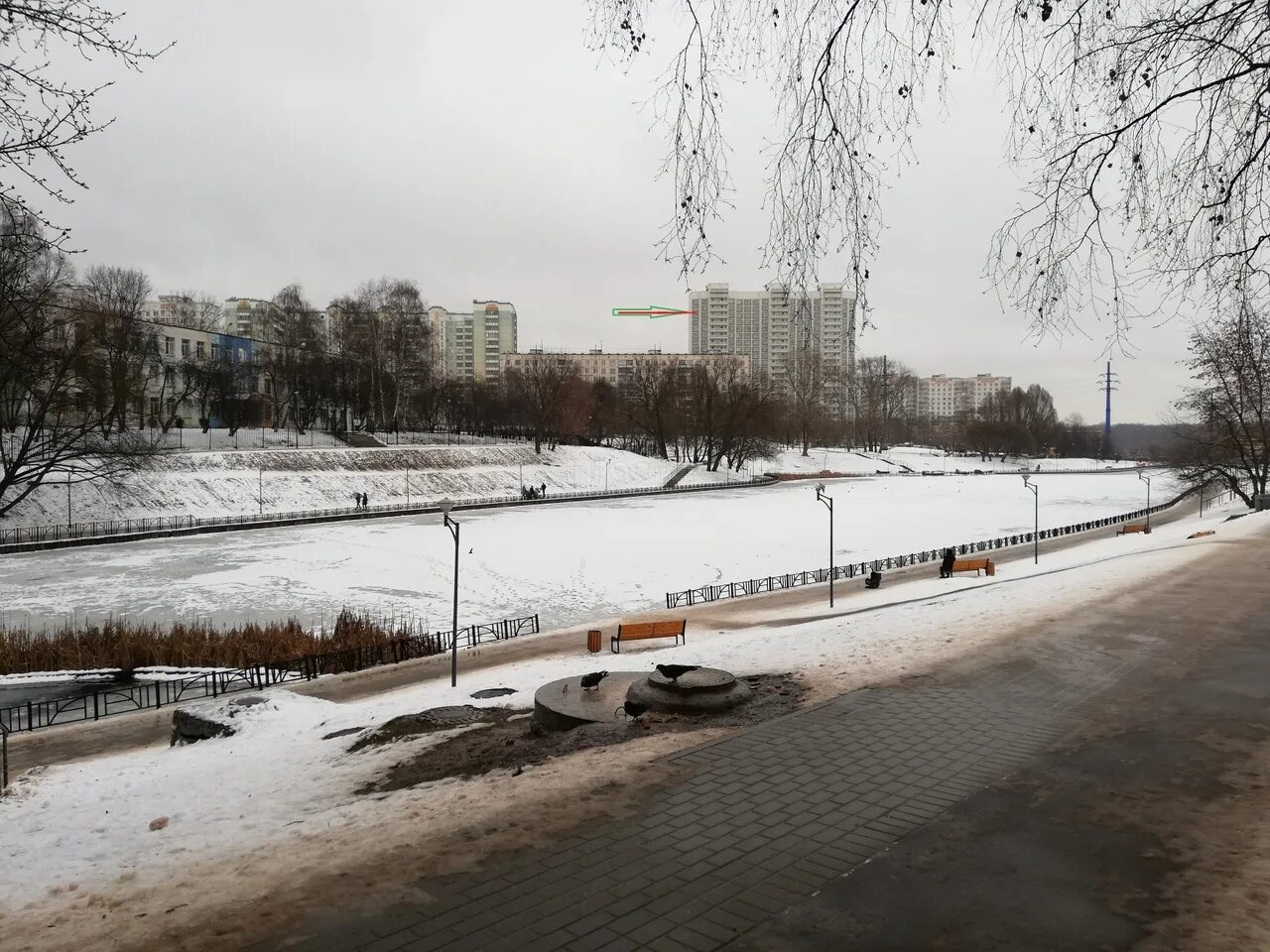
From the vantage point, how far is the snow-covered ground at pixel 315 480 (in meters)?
43.8

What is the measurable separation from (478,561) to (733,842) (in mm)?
29619

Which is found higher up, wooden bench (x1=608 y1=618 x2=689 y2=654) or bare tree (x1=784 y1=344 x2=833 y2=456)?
bare tree (x1=784 y1=344 x2=833 y2=456)

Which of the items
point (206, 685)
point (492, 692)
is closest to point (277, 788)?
point (492, 692)

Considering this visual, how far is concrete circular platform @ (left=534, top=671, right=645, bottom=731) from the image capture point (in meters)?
10.5

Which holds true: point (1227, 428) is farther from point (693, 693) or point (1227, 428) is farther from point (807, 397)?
point (807, 397)

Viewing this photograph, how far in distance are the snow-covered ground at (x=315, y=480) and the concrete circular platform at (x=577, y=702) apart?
125 ft

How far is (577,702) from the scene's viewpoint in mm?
11234

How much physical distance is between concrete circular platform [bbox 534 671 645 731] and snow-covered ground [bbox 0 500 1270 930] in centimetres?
91

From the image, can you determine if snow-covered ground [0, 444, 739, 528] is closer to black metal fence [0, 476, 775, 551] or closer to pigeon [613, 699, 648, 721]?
black metal fence [0, 476, 775, 551]

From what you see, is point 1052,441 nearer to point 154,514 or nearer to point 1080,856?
point 154,514

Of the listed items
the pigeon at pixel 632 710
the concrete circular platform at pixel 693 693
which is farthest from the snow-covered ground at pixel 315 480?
the pigeon at pixel 632 710

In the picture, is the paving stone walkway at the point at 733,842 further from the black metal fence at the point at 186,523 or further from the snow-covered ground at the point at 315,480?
the snow-covered ground at the point at 315,480

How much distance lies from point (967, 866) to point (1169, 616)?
12.0m

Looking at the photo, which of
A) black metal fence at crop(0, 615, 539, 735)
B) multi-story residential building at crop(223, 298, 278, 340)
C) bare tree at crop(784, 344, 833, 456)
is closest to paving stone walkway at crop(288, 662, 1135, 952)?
black metal fence at crop(0, 615, 539, 735)
